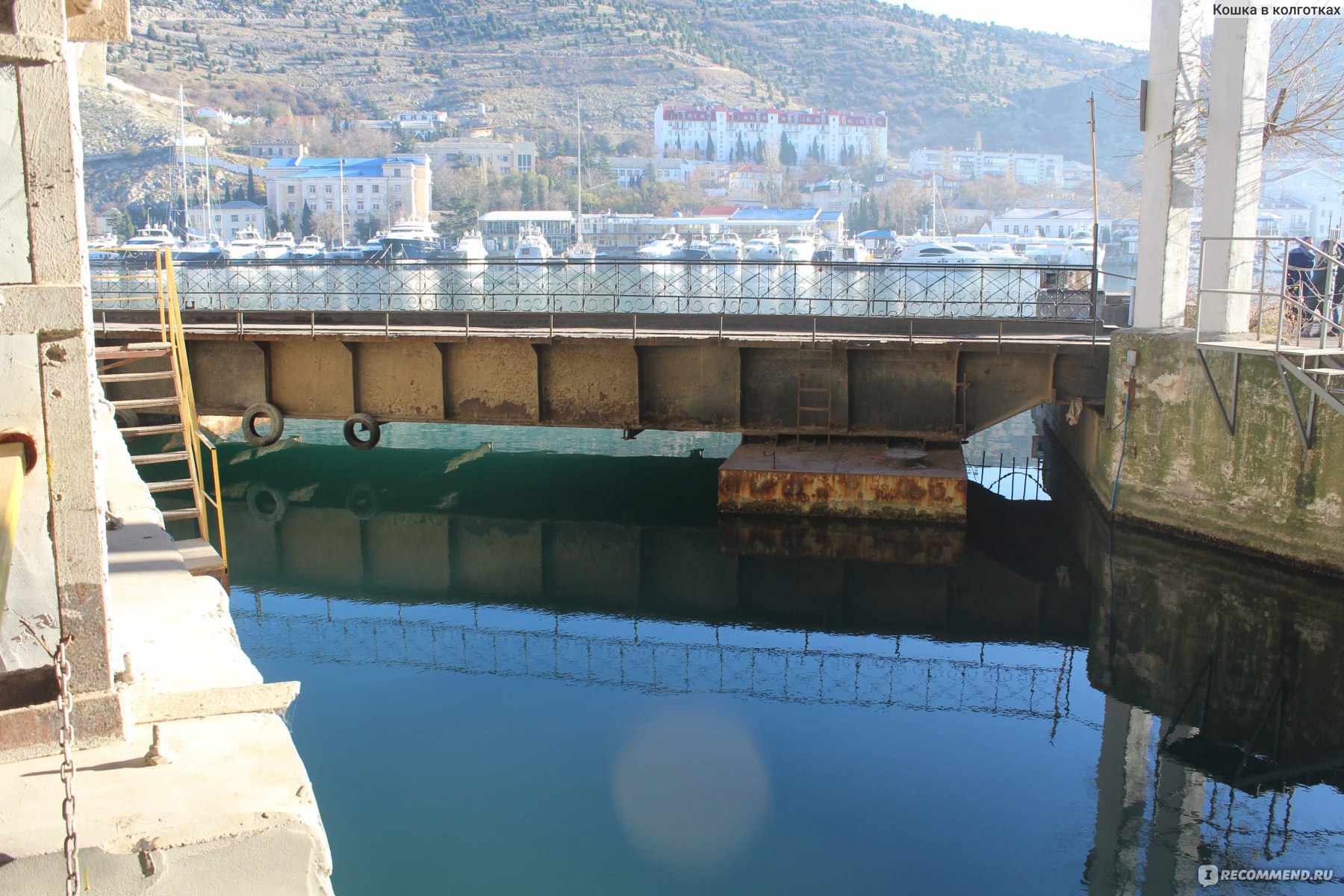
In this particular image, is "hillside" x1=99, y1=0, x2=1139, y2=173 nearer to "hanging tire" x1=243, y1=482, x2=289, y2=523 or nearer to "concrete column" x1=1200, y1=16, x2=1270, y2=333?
"hanging tire" x1=243, y1=482, x2=289, y2=523

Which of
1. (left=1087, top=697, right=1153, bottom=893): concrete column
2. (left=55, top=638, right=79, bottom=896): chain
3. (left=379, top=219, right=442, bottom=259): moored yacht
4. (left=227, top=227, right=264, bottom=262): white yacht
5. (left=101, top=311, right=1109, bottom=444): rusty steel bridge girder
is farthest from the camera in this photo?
(left=379, top=219, right=442, bottom=259): moored yacht

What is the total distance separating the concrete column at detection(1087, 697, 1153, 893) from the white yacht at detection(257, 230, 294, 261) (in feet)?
255

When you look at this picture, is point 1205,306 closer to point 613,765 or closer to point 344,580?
point 613,765

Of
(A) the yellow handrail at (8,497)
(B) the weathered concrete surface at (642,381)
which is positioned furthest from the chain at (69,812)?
(B) the weathered concrete surface at (642,381)

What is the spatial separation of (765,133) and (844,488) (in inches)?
5795

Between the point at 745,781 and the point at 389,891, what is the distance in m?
2.84

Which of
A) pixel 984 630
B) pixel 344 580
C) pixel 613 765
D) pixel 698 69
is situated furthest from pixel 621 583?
pixel 698 69

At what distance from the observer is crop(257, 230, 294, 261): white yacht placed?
8388 cm

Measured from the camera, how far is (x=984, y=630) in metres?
13.0

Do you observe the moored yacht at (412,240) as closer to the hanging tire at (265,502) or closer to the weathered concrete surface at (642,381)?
the hanging tire at (265,502)

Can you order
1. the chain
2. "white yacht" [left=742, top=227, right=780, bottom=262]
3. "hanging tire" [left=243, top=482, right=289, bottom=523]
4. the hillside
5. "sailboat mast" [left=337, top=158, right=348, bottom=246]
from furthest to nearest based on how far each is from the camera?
the hillside → "sailboat mast" [left=337, top=158, right=348, bottom=246] → "white yacht" [left=742, top=227, right=780, bottom=262] → "hanging tire" [left=243, top=482, right=289, bottom=523] → the chain

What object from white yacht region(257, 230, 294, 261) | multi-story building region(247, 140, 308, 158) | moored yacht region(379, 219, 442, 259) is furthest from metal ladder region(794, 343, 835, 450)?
multi-story building region(247, 140, 308, 158)

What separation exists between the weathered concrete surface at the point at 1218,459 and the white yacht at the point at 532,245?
71.9m

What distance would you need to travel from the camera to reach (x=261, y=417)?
18781mm
